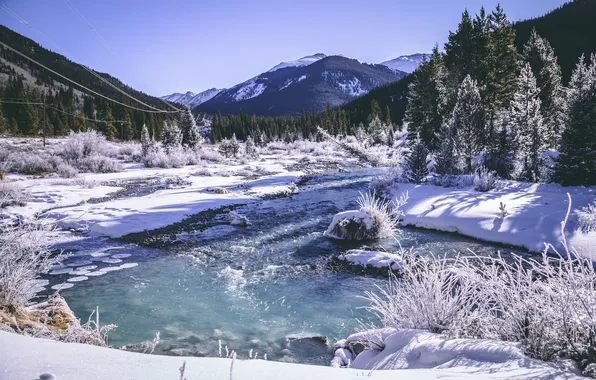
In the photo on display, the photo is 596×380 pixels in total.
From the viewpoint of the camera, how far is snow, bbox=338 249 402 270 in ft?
25.1

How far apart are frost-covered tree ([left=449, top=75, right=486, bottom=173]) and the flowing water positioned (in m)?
11.6

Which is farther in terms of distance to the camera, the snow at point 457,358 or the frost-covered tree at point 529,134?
the frost-covered tree at point 529,134

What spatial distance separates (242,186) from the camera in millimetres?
19266

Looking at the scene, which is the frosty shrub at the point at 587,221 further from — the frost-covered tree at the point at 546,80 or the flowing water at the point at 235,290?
the frost-covered tree at the point at 546,80

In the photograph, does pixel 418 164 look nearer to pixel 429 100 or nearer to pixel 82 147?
→ pixel 429 100

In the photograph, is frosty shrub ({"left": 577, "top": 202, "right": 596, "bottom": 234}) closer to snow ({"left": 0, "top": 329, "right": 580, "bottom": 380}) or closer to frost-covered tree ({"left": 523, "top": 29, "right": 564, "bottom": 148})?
snow ({"left": 0, "top": 329, "right": 580, "bottom": 380})

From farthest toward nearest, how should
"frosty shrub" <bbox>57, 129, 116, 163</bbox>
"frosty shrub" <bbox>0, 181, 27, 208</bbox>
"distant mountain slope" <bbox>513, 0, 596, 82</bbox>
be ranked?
"distant mountain slope" <bbox>513, 0, 596, 82</bbox>
"frosty shrub" <bbox>57, 129, 116, 163</bbox>
"frosty shrub" <bbox>0, 181, 27, 208</bbox>

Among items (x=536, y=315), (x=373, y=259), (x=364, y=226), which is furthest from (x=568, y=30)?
(x=536, y=315)

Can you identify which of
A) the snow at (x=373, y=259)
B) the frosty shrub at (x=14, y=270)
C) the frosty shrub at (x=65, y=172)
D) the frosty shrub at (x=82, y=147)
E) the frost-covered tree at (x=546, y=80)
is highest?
the frost-covered tree at (x=546, y=80)

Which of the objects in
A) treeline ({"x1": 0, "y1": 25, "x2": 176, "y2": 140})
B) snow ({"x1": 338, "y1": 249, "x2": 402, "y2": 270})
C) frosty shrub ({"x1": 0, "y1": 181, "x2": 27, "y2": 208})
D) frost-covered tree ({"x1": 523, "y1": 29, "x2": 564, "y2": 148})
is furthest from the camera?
treeline ({"x1": 0, "y1": 25, "x2": 176, "y2": 140})

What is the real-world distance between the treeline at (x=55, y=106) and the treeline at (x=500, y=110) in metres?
41.2

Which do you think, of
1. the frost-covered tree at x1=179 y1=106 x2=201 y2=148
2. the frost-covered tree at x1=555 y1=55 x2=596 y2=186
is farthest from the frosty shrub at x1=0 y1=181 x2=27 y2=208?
the frost-covered tree at x1=555 y1=55 x2=596 y2=186

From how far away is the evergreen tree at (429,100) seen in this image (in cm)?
3047

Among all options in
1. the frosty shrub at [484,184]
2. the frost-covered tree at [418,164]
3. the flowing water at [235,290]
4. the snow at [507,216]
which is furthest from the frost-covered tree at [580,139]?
the flowing water at [235,290]
